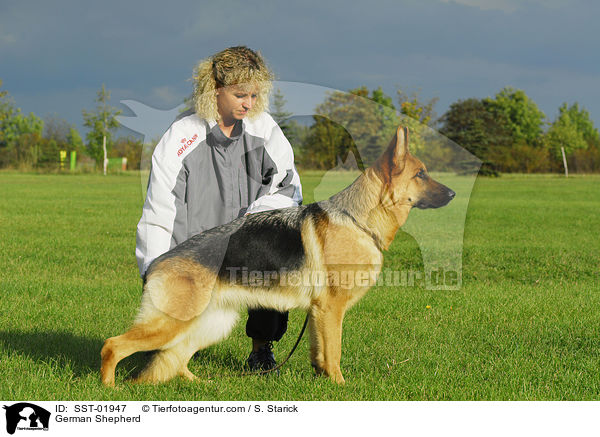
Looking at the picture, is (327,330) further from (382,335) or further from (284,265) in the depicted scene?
(382,335)

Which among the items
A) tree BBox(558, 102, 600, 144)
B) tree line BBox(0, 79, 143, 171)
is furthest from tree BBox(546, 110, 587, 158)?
tree line BBox(0, 79, 143, 171)

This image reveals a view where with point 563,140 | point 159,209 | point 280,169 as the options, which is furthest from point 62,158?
point 159,209

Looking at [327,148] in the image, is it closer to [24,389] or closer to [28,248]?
[24,389]

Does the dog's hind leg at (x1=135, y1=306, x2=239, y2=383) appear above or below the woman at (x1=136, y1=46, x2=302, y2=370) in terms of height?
below

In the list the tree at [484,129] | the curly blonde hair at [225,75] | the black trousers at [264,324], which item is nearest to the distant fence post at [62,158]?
the tree at [484,129]

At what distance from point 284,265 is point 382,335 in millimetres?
2153

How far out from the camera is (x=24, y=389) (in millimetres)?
4191

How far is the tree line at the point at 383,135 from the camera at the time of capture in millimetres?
4504

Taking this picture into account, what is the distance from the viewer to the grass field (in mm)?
4285

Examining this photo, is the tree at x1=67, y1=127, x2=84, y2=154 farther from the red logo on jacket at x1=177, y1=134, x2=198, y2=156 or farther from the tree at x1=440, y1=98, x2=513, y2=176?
the red logo on jacket at x1=177, y1=134, x2=198, y2=156
